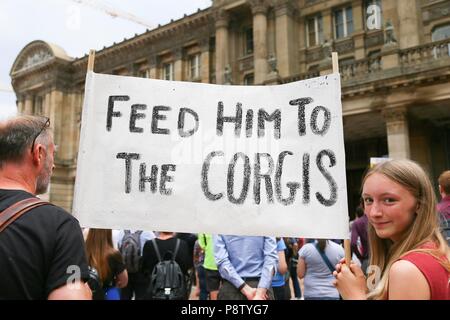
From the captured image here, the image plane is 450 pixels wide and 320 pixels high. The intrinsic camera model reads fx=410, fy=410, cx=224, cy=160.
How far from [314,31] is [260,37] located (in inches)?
128

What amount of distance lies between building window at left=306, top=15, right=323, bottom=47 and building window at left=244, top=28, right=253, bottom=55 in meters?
3.93

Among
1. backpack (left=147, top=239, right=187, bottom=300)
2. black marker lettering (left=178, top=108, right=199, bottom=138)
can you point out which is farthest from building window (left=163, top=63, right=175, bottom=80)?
black marker lettering (left=178, top=108, right=199, bottom=138)

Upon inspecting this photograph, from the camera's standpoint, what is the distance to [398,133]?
16.9 m

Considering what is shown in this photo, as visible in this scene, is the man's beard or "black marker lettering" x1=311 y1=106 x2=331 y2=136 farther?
"black marker lettering" x1=311 y1=106 x2=331 y2=136

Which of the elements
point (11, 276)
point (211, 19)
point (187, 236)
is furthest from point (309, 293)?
point (211, 19)

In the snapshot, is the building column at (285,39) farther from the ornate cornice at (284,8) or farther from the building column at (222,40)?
the building column at (222,40)

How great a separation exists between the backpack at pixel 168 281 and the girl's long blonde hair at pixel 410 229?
3.31m

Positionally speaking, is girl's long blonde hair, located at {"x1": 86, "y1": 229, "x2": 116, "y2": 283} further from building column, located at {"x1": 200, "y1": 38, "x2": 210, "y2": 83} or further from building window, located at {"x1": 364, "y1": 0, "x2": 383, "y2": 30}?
building column, located at {"x1": 200, "y1": 38, "x2": 210, "y2": 83}

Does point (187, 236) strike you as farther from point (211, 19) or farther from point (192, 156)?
point (211, 19)

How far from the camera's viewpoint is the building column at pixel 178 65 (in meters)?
30.3

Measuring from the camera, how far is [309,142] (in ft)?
9.33

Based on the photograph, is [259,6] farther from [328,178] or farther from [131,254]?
[328,178]

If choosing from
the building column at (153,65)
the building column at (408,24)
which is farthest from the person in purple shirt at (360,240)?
the building column at (153,65)

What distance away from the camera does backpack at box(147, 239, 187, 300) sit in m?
4.98
